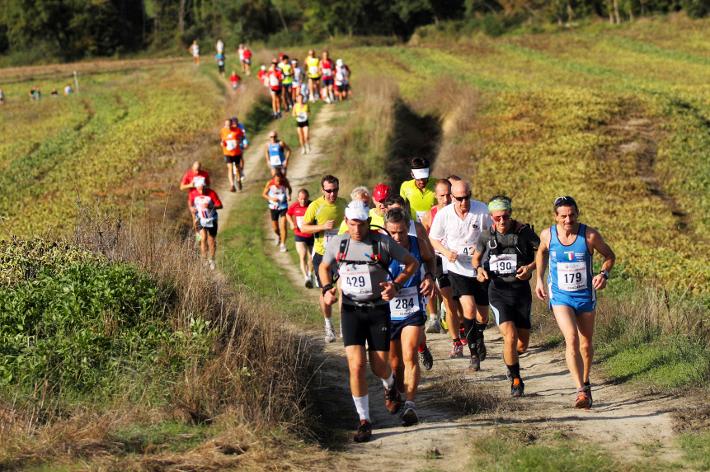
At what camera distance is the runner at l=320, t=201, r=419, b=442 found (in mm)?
9750

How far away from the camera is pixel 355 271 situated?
386 inches

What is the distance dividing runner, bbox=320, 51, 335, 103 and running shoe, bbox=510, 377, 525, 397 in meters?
30.0

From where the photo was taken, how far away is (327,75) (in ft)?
135

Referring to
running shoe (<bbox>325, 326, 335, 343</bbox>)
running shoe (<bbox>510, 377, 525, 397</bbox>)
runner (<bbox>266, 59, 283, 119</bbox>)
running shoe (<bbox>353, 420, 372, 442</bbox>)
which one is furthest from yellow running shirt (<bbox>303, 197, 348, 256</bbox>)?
runner (<bbox>266, 59, 283, 119</bbox>)

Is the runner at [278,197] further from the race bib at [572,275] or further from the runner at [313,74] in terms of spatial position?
the runner at [313,74]

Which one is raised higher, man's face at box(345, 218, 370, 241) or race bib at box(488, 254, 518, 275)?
man's face at box(345, 218, 370, 241)

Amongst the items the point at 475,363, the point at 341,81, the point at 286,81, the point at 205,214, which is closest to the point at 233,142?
the point at 205,214

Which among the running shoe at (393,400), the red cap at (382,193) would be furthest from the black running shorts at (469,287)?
the running shoe at (393,400)

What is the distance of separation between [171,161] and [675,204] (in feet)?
48.6

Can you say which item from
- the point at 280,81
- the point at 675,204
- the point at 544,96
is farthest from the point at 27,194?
the point at 544,96

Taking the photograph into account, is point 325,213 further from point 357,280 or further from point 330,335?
point 357,280

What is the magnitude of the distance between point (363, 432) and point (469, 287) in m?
3.52

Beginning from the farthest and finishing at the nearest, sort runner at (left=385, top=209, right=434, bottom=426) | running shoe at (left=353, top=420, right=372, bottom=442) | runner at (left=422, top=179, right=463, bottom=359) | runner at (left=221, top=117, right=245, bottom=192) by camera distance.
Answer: runner at (left=221, top=117, right=245, bottom=192) → runner at (left=422, top=179, right=463, bottom=359) → runner at (left=385, top=209, right=434, bottom=426) → running shoe at (left=353, top=420, right=372, bottom=442)

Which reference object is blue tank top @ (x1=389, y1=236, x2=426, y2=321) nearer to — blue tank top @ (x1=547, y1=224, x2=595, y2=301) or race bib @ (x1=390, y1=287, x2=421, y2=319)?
race bib @ (x1=390, y1=287, x2=421, y2=319)
